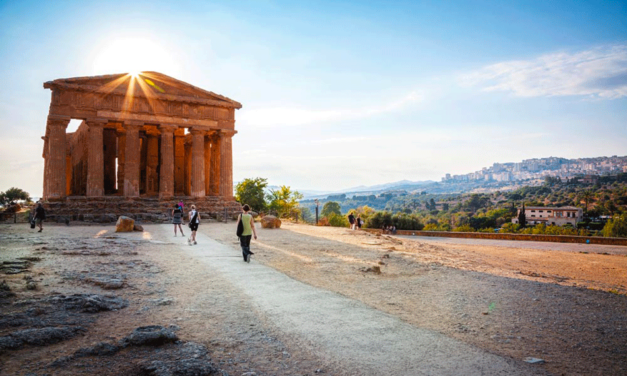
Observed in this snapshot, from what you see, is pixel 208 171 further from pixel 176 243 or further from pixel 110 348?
pixel 110 348

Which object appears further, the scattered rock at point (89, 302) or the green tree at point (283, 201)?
the green tree at point (283, 201)

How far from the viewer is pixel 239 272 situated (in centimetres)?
1035

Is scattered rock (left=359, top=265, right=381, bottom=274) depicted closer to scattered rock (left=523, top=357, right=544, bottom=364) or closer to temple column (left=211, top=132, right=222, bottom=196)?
scattered rock (left=523, top=357, right=544, bottom=364)

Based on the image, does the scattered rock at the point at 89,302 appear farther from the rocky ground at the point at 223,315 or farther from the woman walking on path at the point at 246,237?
the woman walking on path at the point at 246,237

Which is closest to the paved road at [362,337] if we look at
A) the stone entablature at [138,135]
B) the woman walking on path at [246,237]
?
the woman walking on path at [246,237]

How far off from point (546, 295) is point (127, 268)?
10.7 metres

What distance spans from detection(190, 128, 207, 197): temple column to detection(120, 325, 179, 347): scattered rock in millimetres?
29889

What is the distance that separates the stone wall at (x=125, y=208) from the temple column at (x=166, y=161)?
1.07 meters

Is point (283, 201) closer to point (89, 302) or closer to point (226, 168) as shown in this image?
point (226, 168)

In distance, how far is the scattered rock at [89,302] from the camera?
21.9ft

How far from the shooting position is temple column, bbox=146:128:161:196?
37969 millimetres

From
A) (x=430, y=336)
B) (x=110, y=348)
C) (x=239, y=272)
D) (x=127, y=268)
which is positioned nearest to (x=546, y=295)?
(x=430, y=336)

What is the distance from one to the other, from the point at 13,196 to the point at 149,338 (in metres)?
69.8

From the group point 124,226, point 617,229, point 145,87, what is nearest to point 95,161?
point 145,87
